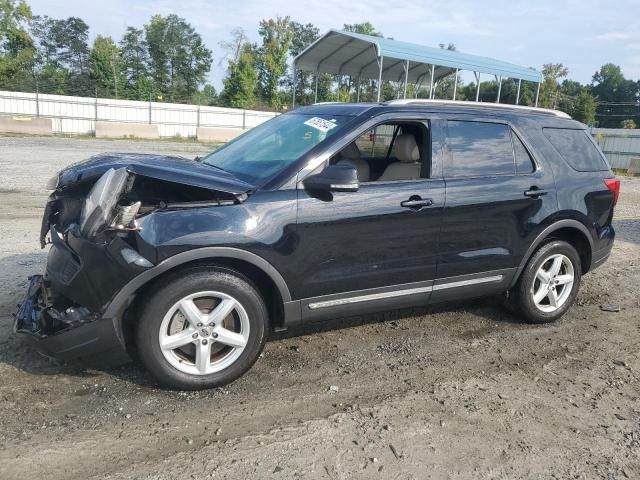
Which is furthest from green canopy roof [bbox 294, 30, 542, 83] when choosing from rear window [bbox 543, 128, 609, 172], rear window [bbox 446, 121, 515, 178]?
rear window [bbox 446, 121, 515, 178]

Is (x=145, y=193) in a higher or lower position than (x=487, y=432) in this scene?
higher

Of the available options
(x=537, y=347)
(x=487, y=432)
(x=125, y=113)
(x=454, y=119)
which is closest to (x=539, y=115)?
(x=454, y=119)

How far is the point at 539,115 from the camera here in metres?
4.69

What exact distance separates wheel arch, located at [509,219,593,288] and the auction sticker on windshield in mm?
2049

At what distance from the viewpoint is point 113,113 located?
1340 inches

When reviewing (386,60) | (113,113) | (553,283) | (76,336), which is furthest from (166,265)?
(113,113)

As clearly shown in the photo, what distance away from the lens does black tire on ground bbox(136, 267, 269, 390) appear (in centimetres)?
309

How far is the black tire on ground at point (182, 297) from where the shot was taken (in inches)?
122

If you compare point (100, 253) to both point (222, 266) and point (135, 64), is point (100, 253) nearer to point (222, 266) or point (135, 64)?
point (222, 266)

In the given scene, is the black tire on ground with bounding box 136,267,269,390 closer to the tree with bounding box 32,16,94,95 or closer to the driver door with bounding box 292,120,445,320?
the driver door with bounding box 292,120,445,320

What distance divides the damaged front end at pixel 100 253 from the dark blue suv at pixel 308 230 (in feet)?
0.04

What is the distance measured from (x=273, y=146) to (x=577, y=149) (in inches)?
113

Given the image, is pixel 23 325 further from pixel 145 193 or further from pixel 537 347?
pixel 537 347

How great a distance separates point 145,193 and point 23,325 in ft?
3.73
